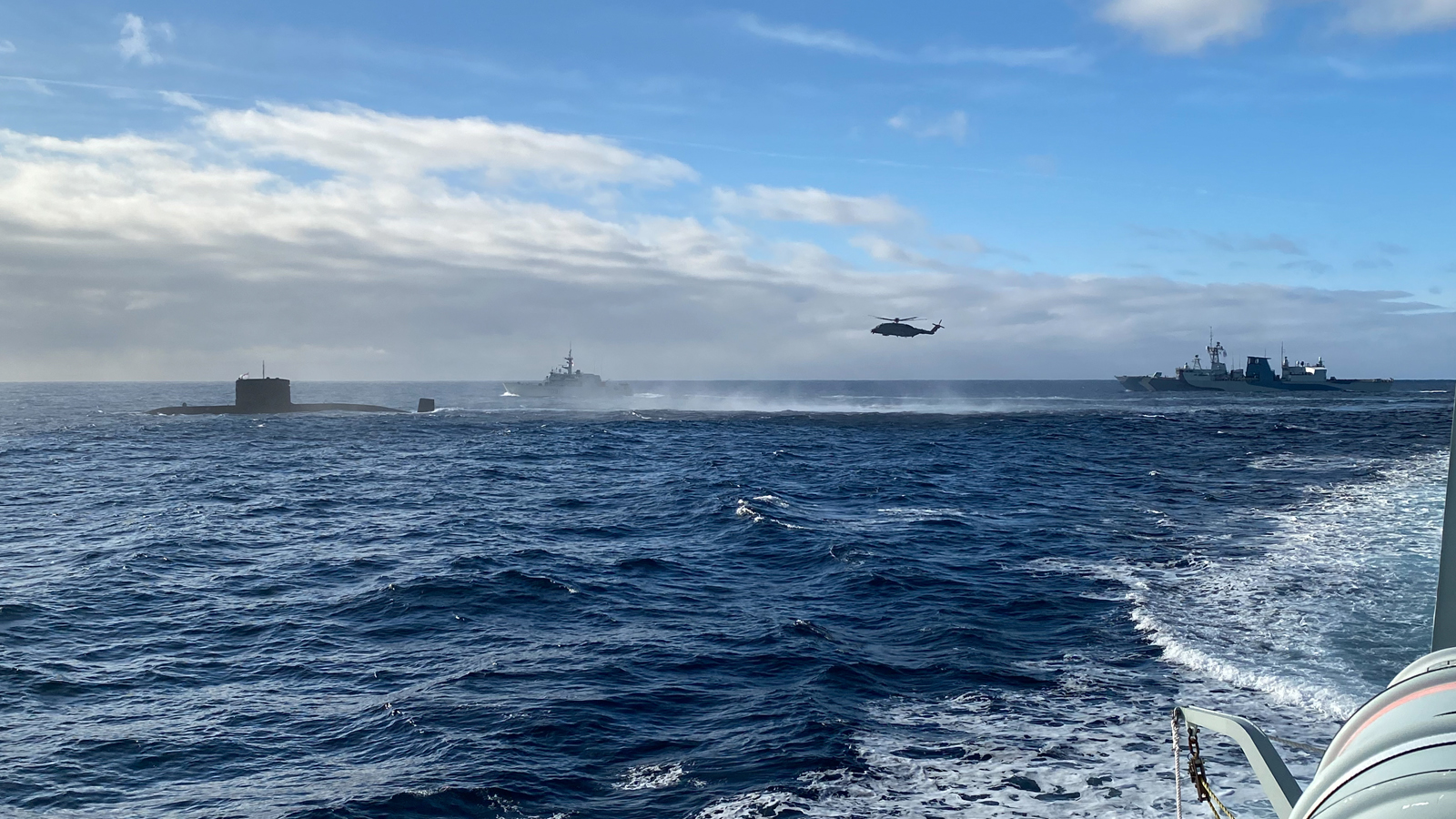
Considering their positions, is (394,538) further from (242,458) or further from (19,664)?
(242,458)

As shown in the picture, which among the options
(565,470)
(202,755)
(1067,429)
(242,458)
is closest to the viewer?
(202,755)

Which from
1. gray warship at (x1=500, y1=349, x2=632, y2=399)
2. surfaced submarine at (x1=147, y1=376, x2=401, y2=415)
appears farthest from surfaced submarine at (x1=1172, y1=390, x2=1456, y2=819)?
gray warship at (x1=500, y1=349, x2=632, y2=399)

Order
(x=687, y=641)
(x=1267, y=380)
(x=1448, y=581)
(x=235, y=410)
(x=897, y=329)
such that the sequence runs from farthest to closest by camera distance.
Answer: (x=1267, y=380) < (x=235, y=410) < (x=897, y=329) < (x=687, y=641) < (x=1448, y=581)

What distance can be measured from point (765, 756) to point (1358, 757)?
373 inches

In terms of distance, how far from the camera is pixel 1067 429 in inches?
3676

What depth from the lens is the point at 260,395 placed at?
122562 millimetres

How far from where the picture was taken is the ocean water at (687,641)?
1247cm

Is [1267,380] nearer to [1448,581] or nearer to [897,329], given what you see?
[897,329]

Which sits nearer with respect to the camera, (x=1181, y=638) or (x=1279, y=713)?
(x=1279, y=713)

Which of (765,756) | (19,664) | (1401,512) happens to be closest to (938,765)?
(765,756)

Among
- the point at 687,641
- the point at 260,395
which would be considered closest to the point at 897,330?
the point at 687,641

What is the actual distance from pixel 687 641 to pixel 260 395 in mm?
122964

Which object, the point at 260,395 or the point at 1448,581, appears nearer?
the point at 1448,581

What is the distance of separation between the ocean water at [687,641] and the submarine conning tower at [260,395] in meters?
79.8
